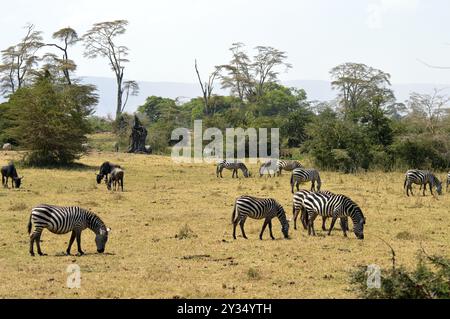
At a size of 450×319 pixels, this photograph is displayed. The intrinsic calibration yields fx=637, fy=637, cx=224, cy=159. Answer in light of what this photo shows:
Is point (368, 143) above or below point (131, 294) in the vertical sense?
above

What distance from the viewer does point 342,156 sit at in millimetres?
32938

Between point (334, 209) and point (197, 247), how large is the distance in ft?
11.2

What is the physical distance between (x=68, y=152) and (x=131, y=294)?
26.7m

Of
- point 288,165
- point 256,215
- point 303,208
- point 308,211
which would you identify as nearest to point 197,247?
point 256,215

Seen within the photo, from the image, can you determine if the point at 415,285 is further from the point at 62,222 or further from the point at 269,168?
the point at 269,168

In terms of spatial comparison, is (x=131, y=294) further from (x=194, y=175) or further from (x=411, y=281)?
(x=194, y=175)

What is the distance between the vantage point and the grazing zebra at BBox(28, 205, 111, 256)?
12.6 metres

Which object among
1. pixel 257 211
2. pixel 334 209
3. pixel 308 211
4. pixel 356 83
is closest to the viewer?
pixel 257 211

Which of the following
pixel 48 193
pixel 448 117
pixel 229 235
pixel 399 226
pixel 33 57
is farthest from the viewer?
pixel 33 57

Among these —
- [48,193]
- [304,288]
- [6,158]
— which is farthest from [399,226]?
[6,158]

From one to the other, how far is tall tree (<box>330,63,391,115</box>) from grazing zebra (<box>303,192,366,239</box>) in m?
54.2

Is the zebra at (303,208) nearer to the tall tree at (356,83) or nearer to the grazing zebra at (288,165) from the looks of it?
the grazing zebra at (288,165)

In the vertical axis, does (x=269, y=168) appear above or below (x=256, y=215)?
above

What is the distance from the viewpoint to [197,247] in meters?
13.7
